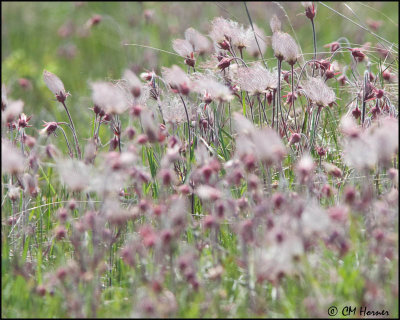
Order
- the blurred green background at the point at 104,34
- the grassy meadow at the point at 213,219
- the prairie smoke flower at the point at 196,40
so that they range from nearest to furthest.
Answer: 1. the grassy meadow at the point at 213,219
2. the prairie smoke flower at the point at 196,40
3. the blurred green background at the point at 104,34

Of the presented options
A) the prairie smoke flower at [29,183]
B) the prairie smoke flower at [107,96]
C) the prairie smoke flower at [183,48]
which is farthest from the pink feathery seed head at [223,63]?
the prairie smoke flower at [29,183]

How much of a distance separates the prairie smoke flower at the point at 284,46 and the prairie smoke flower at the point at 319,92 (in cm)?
16

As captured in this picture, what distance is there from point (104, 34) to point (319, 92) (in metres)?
6.01

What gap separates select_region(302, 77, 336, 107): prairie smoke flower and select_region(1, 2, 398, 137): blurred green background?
10.6ft

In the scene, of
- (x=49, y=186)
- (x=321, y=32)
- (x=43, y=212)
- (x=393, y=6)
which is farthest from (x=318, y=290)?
(x=393, y=6)

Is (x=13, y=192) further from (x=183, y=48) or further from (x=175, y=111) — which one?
(x=183, y=48)

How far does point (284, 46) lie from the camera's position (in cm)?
327

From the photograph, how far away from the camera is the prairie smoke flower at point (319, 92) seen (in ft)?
10.8

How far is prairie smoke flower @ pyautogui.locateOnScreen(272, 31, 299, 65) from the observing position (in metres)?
3.26

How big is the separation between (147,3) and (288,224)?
8054 mm

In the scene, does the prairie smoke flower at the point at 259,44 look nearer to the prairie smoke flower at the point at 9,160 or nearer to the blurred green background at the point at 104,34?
the prairie smoke flower at the point at 9,160

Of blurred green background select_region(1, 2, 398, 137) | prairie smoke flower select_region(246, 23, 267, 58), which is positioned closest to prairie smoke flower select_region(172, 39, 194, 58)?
prairie smoke flower select_region(246, 23, 267, 58)

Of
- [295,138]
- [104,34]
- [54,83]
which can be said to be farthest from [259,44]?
[104,34]

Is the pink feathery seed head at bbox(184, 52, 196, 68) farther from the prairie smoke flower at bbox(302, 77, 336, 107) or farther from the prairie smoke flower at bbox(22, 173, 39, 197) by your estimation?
the prairie smoke flower at bbox(22, 173, 39, 197)
